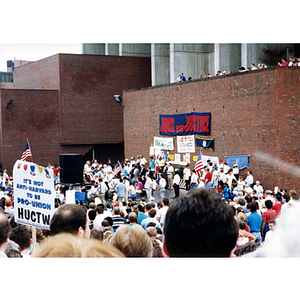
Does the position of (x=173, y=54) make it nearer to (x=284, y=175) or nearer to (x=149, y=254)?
(x=284, y=175)

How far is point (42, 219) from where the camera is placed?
547 cm

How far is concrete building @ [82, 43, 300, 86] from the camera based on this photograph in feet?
82.3

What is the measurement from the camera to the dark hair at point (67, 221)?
11.1ft

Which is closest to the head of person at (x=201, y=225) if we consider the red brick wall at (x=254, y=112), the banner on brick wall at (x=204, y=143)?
the red brick wall at (x=254, y=112)

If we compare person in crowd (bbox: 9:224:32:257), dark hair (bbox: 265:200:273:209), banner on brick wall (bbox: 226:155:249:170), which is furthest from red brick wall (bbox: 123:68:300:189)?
person in crowd (bbox: 9:224:32:257)

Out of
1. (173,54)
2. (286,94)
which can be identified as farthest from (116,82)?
(286,94)

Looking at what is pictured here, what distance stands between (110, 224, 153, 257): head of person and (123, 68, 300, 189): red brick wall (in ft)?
48.7

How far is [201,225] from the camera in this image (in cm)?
204

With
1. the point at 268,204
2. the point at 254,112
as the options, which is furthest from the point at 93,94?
the point at 268,204

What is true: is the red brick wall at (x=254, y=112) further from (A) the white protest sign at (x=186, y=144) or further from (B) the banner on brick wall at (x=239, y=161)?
(A) the white protest sign at (x=186, y=144)

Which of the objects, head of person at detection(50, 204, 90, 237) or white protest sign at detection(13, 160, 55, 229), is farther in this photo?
white protest sign at detection(13, 160, 55, 229)

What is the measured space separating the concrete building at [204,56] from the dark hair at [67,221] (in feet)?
75.3

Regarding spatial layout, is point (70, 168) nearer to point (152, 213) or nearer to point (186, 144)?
point (152, 213)

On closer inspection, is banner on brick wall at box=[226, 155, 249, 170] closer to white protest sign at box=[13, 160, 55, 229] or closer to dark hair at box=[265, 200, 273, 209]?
dark hair at box=[265, 200, 273, 209]
